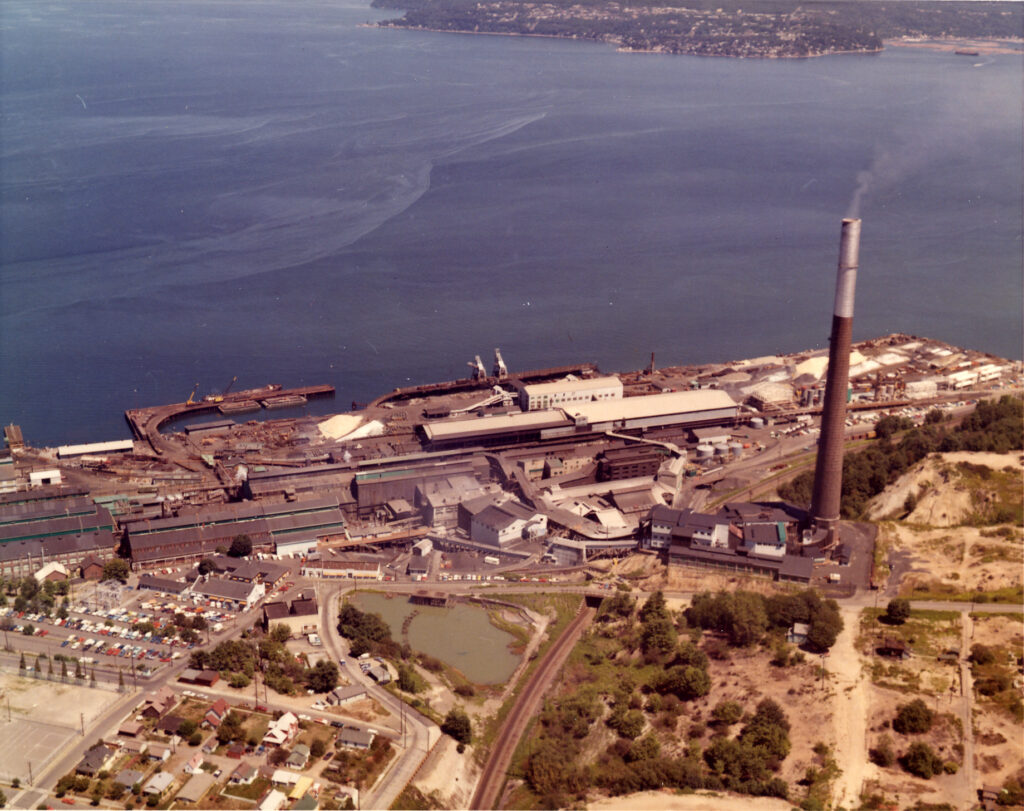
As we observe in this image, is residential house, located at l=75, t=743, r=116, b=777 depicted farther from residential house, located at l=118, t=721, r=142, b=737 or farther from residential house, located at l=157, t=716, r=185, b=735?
residential house, located at l=157, t=716, r=185, b=735

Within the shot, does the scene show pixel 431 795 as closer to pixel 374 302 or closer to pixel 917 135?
pixel 374 302

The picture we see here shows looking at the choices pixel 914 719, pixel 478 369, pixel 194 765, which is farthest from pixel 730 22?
pixel 194 765

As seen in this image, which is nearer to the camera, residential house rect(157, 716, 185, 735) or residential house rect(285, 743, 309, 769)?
residential house rect(285, 743, 309, 769)

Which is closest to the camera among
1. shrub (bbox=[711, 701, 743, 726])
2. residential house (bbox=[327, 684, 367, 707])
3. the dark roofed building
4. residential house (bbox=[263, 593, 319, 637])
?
shrub (bbox=[711, 701, 743, 726])

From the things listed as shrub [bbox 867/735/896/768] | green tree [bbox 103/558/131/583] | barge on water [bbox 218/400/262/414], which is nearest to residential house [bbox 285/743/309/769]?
green tree [bbox 103/558/131/583]

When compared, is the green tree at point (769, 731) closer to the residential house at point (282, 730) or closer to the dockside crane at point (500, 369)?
the residential house at point (282, 730)

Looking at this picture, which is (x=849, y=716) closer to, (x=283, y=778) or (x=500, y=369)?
(x=283, y=778)

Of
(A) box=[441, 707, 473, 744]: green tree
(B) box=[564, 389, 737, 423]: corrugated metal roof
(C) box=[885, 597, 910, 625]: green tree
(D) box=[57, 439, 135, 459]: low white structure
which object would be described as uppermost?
(B) box=[564, 389, 737, 423]: corrugated metal roof

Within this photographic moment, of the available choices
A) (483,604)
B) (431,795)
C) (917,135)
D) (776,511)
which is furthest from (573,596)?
(917,135)
